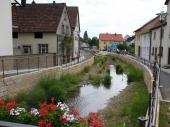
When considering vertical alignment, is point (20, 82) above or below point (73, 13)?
below

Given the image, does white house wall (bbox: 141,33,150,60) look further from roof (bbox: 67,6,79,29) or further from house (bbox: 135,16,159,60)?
roof (bbox: 67,6,79,29)

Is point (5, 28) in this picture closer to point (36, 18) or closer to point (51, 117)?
point (36, 18)

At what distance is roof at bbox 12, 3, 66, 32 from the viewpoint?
3269 cm

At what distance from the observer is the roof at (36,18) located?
3269 cm

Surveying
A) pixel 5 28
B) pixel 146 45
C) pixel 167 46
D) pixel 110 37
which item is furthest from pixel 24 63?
pixel 110 37

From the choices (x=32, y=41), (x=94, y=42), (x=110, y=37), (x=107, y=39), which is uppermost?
(x=110, y=37)

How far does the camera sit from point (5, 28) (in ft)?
72.3

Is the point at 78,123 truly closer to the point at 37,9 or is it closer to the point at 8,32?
the point at 8,32

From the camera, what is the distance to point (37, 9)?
112 ft

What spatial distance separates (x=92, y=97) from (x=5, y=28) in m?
8.32

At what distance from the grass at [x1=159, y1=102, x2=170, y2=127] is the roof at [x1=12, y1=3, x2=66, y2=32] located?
2240 cm

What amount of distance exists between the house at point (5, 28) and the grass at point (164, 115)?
1368 centimetres

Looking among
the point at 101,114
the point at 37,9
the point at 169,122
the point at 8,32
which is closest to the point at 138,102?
the point at 101,114

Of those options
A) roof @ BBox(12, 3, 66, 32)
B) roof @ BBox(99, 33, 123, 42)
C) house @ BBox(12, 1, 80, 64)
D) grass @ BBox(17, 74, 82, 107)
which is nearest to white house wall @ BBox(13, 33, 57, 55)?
house @ BBox(12, 1, 80, 64)
